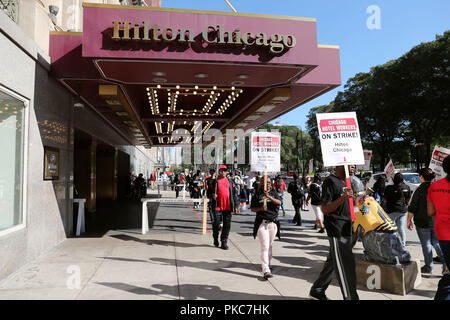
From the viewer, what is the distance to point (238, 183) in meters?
17.9

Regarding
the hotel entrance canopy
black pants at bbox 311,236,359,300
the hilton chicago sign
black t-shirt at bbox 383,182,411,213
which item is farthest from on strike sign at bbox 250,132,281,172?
black pants at bbox 311,236,359,300

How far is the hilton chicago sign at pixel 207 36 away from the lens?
681cm

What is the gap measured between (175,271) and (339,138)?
3.71 metres

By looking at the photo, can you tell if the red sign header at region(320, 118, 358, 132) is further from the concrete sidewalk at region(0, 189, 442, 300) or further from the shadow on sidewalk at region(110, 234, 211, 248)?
the shadow on sidewalk at region(110, 234, 211, 248)

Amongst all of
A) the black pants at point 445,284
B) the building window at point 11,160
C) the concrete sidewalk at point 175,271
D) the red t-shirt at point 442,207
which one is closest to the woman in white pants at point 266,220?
the concrete sidewalk at point 175,271

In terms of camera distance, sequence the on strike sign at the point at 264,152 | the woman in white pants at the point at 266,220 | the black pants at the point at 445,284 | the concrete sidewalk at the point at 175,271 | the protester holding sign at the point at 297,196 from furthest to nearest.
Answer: the protester holding sign at the point at 297,196 → the on strike sign at the point at 264,152 → the woman in white pants at the point at 266,220 → the concrete sidewalk at the point at 175,271 → the black pants at the point at 445,284

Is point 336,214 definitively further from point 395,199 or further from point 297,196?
point 297,196

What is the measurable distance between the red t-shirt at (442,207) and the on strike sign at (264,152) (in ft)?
11.7

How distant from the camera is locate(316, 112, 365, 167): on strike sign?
4.61 meters

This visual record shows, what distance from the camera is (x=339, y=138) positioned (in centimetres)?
470

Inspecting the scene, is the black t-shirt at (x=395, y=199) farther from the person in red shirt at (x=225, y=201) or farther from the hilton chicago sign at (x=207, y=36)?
the hilton chicago sign at (x=207, y=36)

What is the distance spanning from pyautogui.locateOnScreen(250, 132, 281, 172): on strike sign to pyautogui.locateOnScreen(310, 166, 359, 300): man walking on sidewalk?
2971 millimetres

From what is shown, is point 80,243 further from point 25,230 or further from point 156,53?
point 156,53
